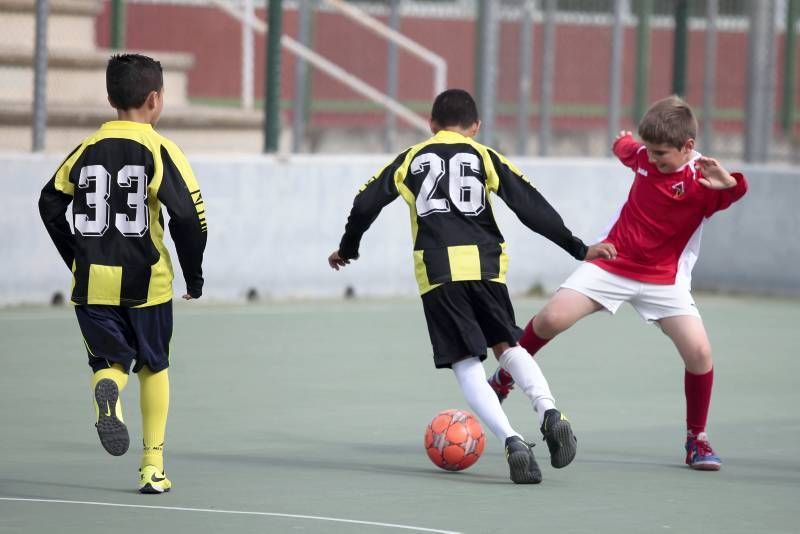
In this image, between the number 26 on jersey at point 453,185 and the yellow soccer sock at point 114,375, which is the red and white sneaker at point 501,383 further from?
the yellow soccer sock at point 114,375

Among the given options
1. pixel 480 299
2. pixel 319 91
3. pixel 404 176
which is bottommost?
pixel 480 299

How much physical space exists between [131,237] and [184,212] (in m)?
0.23

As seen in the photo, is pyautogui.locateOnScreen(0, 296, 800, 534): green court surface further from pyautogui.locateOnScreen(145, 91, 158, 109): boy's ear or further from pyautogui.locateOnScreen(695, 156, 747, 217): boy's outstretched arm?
pyautogui.locateOnScreen(145, 91, 158, 109): boy's ear

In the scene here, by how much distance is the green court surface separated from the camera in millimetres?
6777

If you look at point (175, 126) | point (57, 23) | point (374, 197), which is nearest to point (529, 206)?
point (374, 197)

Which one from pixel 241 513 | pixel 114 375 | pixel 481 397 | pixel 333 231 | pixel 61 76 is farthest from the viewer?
pixel 61 76

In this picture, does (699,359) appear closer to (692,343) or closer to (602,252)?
(692,343)

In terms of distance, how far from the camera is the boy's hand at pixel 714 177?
25.9 feet

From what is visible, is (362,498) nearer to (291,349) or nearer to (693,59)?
(291,349)

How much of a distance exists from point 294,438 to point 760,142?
29.7 ft

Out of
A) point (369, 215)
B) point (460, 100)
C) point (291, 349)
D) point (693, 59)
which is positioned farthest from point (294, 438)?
point (693, 59)

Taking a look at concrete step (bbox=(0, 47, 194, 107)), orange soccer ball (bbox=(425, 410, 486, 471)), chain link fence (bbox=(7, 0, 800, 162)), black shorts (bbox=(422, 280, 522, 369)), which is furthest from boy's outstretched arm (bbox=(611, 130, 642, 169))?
concrete step (bbox=(0, 47, 194, 107))

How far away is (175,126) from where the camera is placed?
17.5 m

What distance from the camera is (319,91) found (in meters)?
18.1
